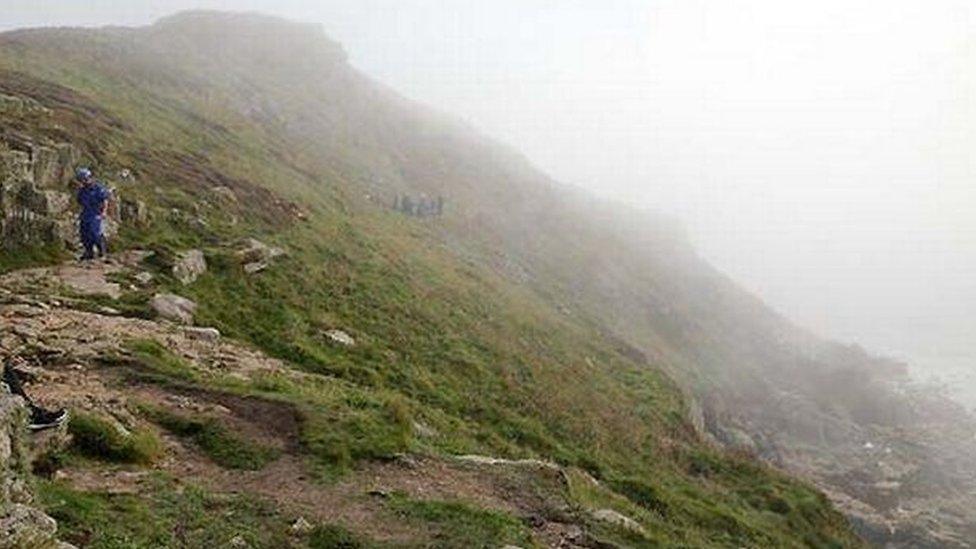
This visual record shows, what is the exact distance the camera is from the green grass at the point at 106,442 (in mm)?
13570

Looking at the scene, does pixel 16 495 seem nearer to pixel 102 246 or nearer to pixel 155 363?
pixel 155 363

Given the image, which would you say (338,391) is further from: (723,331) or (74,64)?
(723,331)

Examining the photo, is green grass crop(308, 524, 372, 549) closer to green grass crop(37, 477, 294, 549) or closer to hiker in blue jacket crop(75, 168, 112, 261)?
green grass crop(37, 477, 294, 549)

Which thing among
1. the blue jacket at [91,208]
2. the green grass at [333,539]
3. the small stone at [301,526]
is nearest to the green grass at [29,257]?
the blue jacket at [91,208]

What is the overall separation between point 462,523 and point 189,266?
1660 cm

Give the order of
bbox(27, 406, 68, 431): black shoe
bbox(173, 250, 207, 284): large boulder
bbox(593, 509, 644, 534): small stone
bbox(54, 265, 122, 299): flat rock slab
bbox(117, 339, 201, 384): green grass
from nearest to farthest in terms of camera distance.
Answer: bbox(27, 406, 68, 431): black shoe
bbox(593, 509, 644, 534): small stone
bbox(117, 339, 201, 384): green grass
bbox(54, 265, 122, 299): flat rock slab
bbox(173, 250, 207, 284): large boulder

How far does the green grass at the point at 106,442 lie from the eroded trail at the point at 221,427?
0.84ft

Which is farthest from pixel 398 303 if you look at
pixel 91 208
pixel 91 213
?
pixel 91 208

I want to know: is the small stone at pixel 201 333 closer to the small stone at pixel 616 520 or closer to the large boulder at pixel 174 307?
the large boulder at pixel 174 307

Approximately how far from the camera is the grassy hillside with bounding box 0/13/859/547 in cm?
2259

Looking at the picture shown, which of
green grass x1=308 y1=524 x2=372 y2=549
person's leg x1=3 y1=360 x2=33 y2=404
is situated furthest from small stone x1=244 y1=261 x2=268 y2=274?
green grass x1=308 y1=524 x2=372 y2=549

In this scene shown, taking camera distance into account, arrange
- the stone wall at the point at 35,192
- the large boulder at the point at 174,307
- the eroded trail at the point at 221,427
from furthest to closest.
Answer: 1. the stone wall at the point at 35,192
2. the large boulder at the point at 174,307
3. the eroded trail at the point at 221,427

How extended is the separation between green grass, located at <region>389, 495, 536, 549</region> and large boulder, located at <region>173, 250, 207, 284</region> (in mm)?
14559

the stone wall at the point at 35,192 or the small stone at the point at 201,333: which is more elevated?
the stone wall at the point at 35,192
